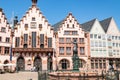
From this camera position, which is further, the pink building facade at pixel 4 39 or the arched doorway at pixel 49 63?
the arched doorway at pixel 49 63

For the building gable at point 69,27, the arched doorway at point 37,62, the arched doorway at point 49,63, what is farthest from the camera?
the building gable at point 69,27

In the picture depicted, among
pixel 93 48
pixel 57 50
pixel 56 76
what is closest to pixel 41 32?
pixel 57 50

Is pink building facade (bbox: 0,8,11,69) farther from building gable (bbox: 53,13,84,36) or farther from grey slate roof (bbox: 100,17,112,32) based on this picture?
grey slate roof (bbox: 100,17,112,32)

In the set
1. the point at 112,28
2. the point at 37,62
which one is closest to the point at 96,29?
the point at 112,28

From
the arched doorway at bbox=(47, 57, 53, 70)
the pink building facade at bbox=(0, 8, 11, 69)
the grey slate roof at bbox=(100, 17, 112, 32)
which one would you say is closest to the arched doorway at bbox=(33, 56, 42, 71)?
the arched doorway at bbox=(47, 57, 53, 70)

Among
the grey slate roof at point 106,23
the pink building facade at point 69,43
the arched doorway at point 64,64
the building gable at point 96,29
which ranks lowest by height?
the arched doorway at point 64,64

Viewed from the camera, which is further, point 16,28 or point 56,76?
point 16,28

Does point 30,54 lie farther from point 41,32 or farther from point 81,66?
point 81,66

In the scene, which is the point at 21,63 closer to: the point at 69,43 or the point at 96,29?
the point at 69,43

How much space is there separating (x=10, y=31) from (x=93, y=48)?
2069cm

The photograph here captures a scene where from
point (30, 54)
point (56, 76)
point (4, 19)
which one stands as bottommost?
point (56, 76)

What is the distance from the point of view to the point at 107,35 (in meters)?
A: 65.7

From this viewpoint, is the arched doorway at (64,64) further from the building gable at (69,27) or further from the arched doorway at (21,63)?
the arched doorway at (21,63)

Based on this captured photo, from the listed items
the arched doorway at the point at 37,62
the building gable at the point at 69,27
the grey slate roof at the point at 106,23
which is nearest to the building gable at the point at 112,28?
the grey slate roof at the point at 106,23
